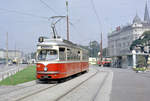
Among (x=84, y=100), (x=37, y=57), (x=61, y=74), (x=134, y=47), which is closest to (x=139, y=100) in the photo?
(x=84, y=100)

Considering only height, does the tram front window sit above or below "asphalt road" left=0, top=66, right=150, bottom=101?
above

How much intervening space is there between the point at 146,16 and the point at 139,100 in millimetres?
124413

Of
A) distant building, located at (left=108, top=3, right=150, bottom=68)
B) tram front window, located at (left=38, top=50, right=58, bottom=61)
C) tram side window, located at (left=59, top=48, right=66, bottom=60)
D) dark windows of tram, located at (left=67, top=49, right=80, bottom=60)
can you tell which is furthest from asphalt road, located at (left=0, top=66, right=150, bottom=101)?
distant building, located at (left=108, top=3, right=150, bottom=68)

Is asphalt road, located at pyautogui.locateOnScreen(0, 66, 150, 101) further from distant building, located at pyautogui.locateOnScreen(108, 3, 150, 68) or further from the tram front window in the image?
distant building, located at pyautogui.locateOnScreen(108, 3, 150, 68)

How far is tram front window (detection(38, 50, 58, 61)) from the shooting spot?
17375mm

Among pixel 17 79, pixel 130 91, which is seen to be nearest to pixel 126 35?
pixel 17 79

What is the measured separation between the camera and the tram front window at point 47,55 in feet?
57.0

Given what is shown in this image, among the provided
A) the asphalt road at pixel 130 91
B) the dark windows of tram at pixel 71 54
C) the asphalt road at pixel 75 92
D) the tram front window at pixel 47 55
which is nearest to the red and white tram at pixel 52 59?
the tram front window at pixel 47 55

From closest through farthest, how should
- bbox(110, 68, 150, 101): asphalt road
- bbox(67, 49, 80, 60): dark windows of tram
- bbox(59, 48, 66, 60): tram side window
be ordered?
bbox(110, 68, 150, 101): asphalt road → bbox(59, 48, 66, 60): tram side window → bbox(67, 49, 80, 60): dark windows of tram

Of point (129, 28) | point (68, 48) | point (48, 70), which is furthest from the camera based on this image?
point (129, 28)

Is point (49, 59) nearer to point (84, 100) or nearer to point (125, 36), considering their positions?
point (84, 100)

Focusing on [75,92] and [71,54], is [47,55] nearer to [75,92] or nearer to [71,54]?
[71,54]

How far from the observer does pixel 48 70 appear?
17.2 m

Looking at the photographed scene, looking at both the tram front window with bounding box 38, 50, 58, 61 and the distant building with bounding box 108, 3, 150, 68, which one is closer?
the tram front window with bounding box 38, 50, 58, 61
